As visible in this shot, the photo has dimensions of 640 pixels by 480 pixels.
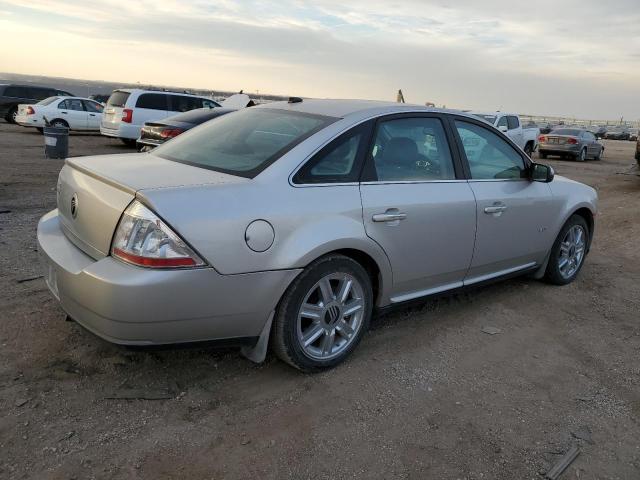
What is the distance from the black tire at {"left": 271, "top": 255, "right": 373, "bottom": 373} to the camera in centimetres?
303

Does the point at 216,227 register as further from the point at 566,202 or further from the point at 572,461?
the point at 566,202

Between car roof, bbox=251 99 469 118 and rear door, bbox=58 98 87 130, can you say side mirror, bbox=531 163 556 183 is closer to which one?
car roof, bbox=251 99 469 118

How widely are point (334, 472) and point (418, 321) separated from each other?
6.28ft

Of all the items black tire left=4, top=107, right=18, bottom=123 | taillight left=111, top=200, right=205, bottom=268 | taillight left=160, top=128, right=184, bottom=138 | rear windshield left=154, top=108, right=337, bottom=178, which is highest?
rear windshield left=154, top=108, right=337, bottom=178

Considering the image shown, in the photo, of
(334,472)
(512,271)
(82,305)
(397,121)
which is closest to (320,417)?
(334,472)

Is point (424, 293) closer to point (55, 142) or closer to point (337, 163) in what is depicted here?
point (337, 163)

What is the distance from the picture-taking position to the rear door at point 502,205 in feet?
13.5

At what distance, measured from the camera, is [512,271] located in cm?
460

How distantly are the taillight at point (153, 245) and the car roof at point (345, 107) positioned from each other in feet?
4.69

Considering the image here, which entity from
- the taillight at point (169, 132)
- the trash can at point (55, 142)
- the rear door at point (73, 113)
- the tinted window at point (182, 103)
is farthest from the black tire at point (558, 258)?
the rear door at point (73, 113)

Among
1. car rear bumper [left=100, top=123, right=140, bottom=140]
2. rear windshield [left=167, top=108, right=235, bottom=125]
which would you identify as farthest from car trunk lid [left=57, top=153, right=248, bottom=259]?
car rear bumper [left=100, top=123, right=140, bottom=140]

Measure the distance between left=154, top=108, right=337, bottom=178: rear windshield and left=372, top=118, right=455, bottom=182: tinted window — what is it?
398 millimetres

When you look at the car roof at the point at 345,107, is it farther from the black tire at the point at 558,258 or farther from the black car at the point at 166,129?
the black car at the point at 166,129

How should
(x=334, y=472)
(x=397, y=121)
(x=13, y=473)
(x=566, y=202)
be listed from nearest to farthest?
1. (x=13, y=473)
2. (x=334, y=472)
3. (x=397, y=121)
4. (x=566, y=202)
